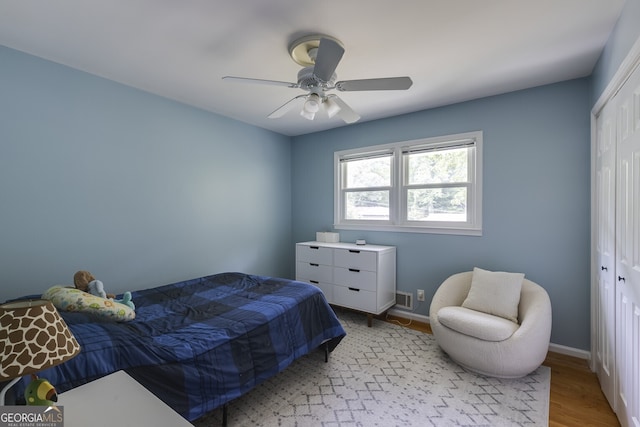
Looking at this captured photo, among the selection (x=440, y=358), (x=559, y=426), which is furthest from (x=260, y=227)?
(x=559, y=426)

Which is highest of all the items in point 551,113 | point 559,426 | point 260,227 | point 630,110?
point 551,113

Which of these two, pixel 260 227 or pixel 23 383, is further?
pixel 260 227

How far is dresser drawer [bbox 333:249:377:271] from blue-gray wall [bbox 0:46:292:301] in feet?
4.04

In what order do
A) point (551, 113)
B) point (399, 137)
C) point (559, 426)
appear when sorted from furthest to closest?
point (399, 137)
point (551, 113)
point (559, 426)

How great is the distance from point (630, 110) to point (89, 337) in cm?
311

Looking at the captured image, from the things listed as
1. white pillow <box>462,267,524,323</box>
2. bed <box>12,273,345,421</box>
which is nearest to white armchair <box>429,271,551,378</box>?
white pillow <box>462,267,524,323</box>

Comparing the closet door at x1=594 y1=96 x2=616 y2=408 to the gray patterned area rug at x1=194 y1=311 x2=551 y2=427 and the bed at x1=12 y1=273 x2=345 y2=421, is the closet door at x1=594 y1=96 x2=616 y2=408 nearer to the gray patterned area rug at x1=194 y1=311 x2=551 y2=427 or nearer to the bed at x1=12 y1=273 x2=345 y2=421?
the gray patterned area rug at x1=194 y1=311 x2=551 y2=427

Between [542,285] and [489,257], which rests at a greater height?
[489,257]

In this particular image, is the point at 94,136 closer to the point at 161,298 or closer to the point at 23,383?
the point at 161,298

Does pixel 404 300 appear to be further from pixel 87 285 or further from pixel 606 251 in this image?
pixel 87 285

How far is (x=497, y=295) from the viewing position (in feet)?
8.34

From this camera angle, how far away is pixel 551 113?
8.75 feet

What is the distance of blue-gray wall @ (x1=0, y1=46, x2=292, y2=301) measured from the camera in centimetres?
214

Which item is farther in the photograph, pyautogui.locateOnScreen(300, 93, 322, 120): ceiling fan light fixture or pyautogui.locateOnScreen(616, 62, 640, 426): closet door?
pyautogui.locateOnScreen(300, 93, 322, 120): ceiling fan light fixture
